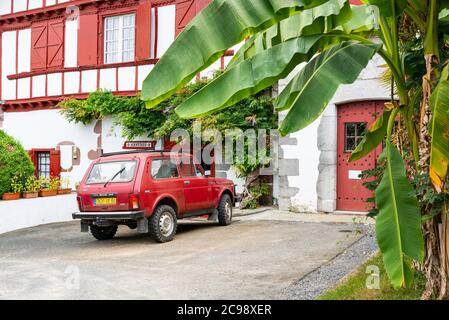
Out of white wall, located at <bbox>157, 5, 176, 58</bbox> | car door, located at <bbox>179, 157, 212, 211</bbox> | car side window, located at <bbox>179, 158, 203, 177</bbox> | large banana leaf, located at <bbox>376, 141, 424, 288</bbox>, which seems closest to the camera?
large banana leaf, located at <bbox>376, 141, 424, 288</bbox>

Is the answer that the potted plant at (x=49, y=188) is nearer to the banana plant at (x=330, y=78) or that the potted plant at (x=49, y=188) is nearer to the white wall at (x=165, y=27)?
the white wall at (x=165, y=27)

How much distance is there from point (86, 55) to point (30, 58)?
300 cm

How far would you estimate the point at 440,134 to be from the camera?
4.49 meters

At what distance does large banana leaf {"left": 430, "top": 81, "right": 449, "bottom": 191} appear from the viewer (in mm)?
4469

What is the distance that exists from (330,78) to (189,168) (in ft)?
23.5

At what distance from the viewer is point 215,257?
345 inches

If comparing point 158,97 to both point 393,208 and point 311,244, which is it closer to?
point 393,208

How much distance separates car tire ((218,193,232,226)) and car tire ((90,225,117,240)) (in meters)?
2.57

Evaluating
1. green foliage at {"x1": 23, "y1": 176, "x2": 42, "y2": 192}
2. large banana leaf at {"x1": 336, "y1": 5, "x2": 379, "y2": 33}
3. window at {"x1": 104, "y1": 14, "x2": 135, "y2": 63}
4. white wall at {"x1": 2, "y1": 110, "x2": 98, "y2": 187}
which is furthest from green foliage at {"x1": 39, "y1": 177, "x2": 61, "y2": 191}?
large banana leaf at {"x1": 336, "y1": 5, "x2": 379, "y2": 33}

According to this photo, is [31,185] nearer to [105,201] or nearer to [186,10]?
[105,201]

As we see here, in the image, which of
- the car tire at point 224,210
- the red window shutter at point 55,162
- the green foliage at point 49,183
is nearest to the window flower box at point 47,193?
the green foliage at point 49,183

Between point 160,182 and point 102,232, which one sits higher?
point 160,182

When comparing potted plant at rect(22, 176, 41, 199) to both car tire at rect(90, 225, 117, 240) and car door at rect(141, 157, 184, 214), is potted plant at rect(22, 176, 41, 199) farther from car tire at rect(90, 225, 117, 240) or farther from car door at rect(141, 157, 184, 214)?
car door at rect(141, 157, 184, 214)

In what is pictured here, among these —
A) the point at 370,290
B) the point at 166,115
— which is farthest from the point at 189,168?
the point at 370,290
